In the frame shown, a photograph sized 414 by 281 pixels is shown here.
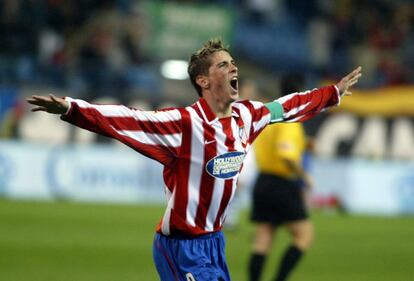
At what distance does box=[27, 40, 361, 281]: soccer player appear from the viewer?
17.7ft

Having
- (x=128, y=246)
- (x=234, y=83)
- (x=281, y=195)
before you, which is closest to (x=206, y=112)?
(x=234, y=83)

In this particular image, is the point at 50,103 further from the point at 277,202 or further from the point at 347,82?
the point at 277,202

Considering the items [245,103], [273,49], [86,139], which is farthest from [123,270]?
[273,49]

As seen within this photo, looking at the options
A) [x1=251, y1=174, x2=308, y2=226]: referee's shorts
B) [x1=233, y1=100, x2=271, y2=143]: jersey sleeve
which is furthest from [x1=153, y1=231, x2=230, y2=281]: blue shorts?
[x1=251, y1=174, x2=308, y2=226]: referee's shorts

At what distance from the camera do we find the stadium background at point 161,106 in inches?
543

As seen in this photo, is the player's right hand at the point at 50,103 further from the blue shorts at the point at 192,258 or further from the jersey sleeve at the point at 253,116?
the jersey sleeve at the point at 253,116

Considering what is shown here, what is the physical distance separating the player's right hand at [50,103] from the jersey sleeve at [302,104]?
160 centimetres

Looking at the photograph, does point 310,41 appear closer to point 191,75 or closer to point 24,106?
point 24,106

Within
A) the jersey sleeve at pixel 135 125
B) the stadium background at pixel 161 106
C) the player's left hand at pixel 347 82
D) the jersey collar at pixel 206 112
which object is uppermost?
the stadium background at pixel 161 106

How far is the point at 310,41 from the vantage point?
2384 cm

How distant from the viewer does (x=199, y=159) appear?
546 cm

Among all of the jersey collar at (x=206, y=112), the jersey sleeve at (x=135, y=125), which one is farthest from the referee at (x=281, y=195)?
the jersey sleeve at (x=135, y=125)

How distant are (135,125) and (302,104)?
138 centimetres

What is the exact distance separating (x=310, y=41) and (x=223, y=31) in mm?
4328
